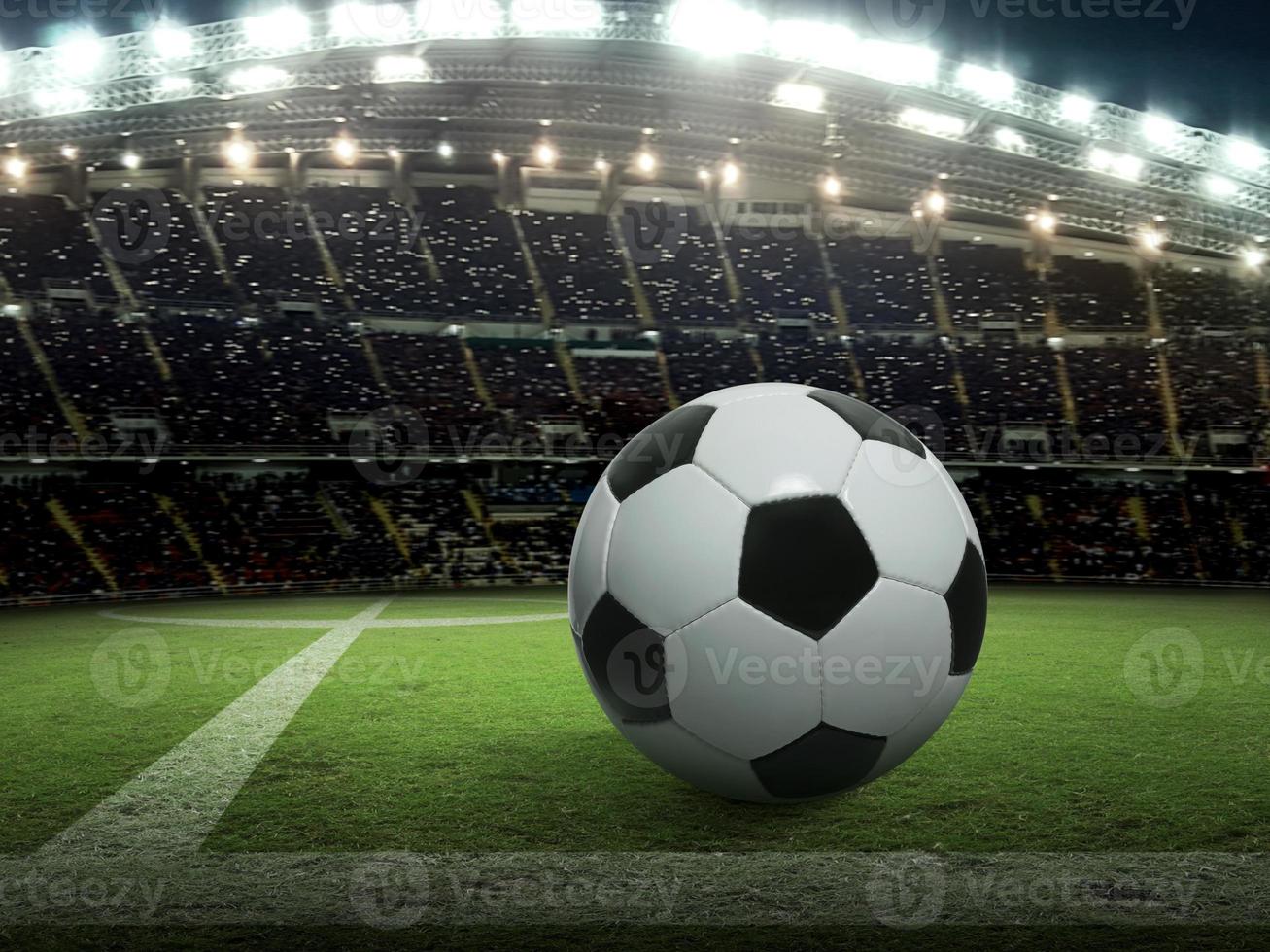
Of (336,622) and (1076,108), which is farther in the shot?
(1076,108)

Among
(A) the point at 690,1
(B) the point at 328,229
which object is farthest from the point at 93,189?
(A) the point at 690,1

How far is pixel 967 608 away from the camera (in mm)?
3809

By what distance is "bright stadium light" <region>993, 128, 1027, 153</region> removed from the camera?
22844mm

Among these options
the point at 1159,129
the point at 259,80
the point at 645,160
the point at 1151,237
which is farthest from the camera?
the point at 1151,237

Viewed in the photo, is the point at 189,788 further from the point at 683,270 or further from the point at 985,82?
the point at 683,270

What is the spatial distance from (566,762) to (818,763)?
1.58m

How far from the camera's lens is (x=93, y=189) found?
27.5m

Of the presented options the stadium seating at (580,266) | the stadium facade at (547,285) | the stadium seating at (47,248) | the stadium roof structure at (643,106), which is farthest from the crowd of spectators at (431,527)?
the stadium roof structure at (643,106)

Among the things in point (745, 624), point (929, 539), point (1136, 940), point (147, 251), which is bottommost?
point (1136, 940)

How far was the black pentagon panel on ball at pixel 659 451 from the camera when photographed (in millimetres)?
3803

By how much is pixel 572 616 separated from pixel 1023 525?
2279 cm

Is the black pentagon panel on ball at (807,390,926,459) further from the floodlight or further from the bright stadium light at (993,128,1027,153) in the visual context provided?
the floodlight

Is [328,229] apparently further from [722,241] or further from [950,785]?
[950,785]

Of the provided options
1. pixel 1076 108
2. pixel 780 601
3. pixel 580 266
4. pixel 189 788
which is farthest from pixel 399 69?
pixel 780 601
